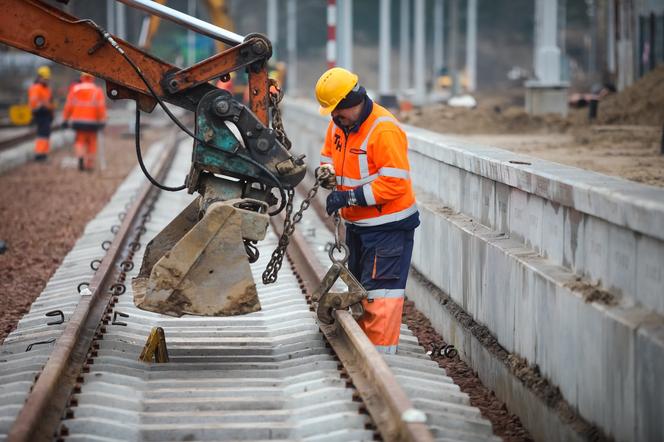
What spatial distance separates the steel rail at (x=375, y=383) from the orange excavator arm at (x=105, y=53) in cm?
168

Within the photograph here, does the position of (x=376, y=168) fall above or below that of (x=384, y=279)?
above

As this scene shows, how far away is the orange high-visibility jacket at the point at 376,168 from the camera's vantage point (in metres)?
7.67

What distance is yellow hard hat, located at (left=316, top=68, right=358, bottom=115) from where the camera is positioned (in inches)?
300

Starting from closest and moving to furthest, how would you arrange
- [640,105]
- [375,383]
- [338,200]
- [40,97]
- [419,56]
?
[375,383] < [338,200] < [640,105] < [40,97] < [419,56]

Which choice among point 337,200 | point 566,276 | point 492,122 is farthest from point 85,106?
point 566,276

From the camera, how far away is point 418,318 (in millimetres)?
10133

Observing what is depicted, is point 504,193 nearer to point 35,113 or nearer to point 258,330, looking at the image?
point 258,330

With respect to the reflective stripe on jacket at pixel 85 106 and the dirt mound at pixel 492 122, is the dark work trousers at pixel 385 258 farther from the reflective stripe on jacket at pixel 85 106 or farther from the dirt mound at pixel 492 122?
the reflective stripe on jacket at pixel 85 106

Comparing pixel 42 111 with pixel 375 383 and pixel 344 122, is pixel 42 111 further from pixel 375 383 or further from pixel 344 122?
pixel 375 383

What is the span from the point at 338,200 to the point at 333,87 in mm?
714

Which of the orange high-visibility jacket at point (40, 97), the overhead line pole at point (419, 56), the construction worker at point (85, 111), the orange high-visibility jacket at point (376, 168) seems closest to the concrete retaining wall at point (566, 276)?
the orange high-visibility jacket at point (376, 168)

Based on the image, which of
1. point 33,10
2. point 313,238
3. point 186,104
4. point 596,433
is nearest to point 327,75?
point 186,104

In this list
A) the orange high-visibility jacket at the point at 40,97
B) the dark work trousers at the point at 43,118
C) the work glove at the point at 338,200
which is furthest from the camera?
the orange high-visibility jacket at the point at 40,97

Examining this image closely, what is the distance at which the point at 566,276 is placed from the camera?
657 centimetres
